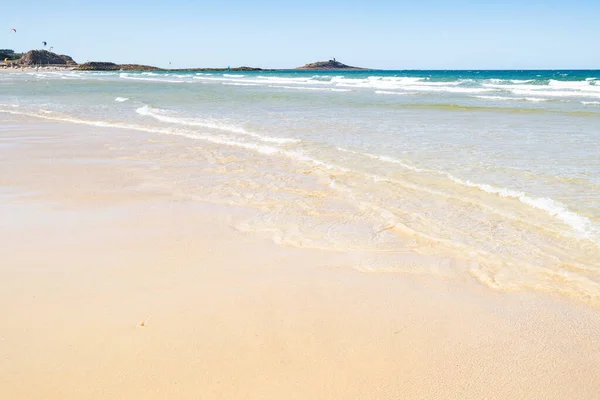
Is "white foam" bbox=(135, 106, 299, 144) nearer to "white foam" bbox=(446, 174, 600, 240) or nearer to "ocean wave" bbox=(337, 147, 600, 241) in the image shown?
"ocean wave" bbox=(337, 147, 600, 241)

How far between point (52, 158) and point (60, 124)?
18.7 ft

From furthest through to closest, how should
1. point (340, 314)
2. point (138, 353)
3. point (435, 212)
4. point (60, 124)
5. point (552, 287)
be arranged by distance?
point (60, 124) → point (435, 212) → point (552, 287) → point (340, 314) → point (138, 353)

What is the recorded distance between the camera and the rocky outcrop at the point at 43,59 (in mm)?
131837

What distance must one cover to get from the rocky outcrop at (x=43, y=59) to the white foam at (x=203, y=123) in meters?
131

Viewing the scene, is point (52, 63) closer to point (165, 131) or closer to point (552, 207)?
point (165, 131)

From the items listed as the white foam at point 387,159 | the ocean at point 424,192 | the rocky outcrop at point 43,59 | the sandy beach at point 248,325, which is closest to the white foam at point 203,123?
the ocean at point 424,192

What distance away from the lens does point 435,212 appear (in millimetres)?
5809

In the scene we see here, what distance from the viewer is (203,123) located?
1469 centimetres

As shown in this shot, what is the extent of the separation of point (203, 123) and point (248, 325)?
39.1 feet

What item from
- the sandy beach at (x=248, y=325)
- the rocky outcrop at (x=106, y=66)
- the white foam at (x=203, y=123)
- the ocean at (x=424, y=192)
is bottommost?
the sandy beach at (x=248, y=325)

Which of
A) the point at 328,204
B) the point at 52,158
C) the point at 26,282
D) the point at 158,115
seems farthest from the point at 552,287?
the point at 158,115

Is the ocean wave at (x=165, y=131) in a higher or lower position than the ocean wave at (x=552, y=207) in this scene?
higher

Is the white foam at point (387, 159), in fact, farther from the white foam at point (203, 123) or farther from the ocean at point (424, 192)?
the white foam at point (203, 123)

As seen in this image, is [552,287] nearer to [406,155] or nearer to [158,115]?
[406,155]
